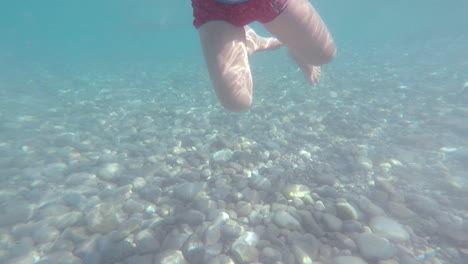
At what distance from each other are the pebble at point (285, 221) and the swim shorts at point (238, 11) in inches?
84.0

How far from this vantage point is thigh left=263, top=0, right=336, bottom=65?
9.36 ft

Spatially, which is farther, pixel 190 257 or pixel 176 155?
pixel 176 155

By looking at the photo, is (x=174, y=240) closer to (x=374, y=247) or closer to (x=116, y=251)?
(x=116, y=251)

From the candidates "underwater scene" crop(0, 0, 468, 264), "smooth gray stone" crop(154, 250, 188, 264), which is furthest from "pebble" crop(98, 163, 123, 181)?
"smooth gray stone" crop(154, 250, 188, 264)

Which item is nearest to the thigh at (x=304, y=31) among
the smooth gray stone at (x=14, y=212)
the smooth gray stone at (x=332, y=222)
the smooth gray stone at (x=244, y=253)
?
the smooth gray stone at (x=332, y=222)

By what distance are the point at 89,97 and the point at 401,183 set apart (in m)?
10.5

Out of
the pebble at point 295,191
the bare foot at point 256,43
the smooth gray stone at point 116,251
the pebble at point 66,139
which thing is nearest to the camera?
the smooth gray stone at point 116,251

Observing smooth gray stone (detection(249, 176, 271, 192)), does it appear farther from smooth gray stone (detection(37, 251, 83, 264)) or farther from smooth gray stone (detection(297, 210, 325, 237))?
smooth gray stone (detection(37, 251, 83, 264))

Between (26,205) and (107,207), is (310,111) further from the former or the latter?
(26,205)

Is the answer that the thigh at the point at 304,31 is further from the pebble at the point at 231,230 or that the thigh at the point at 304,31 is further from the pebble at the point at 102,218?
the pebble at the point at 102,218

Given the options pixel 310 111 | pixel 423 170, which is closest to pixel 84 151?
pixel 310 111

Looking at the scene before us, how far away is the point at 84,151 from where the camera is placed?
5086mm

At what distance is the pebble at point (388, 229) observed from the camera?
263 cm

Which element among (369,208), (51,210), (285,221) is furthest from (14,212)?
(369,208)
